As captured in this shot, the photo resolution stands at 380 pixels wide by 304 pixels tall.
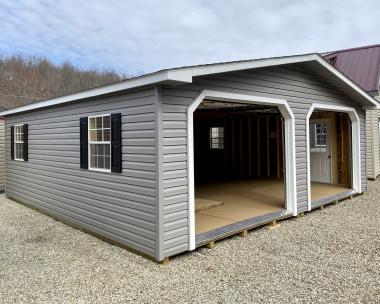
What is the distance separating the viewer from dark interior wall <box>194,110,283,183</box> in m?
12.0

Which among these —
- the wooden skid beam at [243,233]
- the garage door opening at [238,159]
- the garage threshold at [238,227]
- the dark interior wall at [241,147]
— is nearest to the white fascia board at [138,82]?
the garage threshold at [238,227]

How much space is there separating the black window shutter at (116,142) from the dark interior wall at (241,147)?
21.2 feet

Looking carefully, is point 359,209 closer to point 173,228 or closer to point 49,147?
point 173,228

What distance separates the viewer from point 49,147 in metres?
7.27

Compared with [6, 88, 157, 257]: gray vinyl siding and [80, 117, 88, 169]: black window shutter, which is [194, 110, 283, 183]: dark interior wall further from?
[80, 117, 88, 169]: black window shutter

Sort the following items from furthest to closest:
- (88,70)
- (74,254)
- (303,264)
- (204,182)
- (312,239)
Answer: (88,70), (204,182), (312,239), (74,254), (303,264)

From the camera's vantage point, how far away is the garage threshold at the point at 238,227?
497 centimetres

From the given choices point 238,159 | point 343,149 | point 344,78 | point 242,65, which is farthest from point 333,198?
point 238,159

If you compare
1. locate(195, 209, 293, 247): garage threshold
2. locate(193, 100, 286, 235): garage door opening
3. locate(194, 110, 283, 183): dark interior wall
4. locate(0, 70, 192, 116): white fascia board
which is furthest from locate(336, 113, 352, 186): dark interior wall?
locate(0, 70, 192, 116): white fascia board

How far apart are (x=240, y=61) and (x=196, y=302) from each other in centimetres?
339

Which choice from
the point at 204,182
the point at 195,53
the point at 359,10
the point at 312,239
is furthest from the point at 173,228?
the point at 195,53

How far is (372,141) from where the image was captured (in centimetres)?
1220

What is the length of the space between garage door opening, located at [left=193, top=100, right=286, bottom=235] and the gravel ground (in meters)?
1.58

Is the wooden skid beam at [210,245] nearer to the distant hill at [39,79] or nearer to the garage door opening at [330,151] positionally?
the garage door opening at [330,151]
